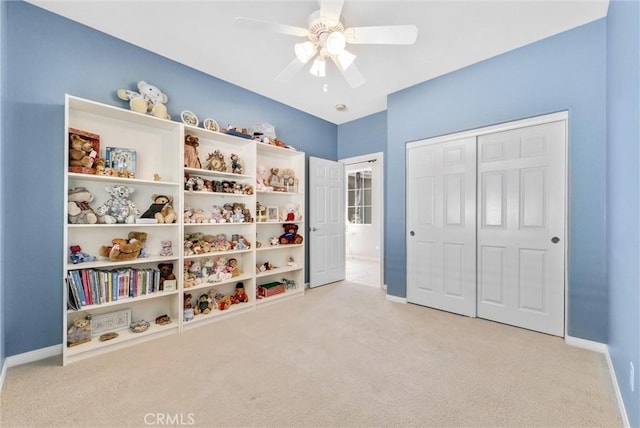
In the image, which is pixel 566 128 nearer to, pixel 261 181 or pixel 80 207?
pixel 261 181

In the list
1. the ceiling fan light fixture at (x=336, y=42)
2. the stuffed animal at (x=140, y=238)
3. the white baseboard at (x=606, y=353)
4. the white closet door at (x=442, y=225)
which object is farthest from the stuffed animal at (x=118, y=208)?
the white baseboard at (x=606, y=353)

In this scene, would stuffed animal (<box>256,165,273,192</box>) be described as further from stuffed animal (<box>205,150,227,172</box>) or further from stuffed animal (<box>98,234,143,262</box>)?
stuffed animal (<box>98,234,143,262</box>)

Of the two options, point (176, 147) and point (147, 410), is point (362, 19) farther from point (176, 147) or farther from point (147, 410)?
point (147, 410)

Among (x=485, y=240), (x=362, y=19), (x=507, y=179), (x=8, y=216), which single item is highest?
(x=362, y=19)

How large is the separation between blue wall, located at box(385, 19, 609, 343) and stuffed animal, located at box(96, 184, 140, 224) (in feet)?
10.7

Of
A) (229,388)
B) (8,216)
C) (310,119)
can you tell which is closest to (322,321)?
(229,388)

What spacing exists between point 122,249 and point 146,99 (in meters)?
1.36

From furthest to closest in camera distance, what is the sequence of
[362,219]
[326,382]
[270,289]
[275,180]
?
[362,219] → [275,180] → [270,289] → [326,382]

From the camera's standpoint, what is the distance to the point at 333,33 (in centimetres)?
191

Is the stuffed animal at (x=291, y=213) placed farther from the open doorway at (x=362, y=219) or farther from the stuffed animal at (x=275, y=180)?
the open doorway at (x=362, y=219)

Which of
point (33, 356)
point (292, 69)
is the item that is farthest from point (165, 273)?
point (292, 69)

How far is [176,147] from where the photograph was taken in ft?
8.25

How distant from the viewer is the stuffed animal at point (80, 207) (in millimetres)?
2047

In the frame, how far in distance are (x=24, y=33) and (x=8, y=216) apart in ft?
4.40
